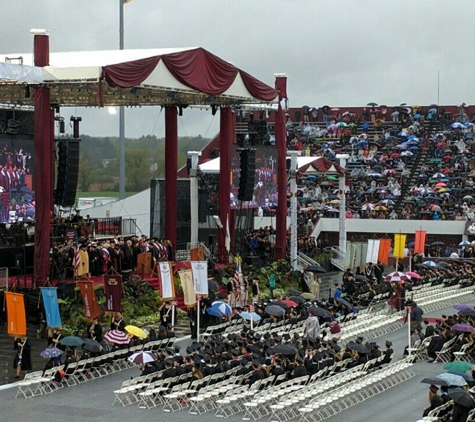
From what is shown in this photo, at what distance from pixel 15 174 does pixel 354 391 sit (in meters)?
17.7

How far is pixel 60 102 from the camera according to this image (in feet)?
155

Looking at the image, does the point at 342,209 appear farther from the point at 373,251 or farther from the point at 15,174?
the point at 15,174

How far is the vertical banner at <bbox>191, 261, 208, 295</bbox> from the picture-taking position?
33.4 metres

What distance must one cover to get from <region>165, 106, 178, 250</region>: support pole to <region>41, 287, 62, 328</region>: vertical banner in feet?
53.9

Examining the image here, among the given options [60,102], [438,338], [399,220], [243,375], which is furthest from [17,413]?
[399,220]

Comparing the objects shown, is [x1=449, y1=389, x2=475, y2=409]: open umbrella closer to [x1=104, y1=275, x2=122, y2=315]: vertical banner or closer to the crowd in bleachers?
[x1=104, y1=275, x2=122, y2=315]: vertical banner

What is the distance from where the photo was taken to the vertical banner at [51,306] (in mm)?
30812

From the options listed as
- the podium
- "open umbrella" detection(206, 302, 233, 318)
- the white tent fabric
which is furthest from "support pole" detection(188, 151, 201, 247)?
"open umbrella" detection(206, 302, 233, 318)

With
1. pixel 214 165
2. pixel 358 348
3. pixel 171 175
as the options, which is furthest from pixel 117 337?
pixel 214 165

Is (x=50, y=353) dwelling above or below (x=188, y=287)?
below

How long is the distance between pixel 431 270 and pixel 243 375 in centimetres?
2391

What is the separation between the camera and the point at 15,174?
127 ft

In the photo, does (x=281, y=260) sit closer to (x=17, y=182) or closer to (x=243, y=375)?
(x=17, y=182)

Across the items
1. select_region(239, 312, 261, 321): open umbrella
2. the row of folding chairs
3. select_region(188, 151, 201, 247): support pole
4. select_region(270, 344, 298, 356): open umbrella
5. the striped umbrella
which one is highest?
select_region(188, 151, 201, 247): support pole
